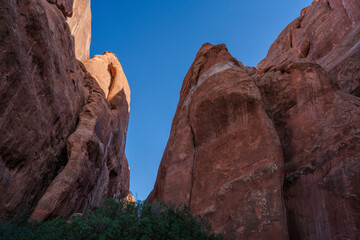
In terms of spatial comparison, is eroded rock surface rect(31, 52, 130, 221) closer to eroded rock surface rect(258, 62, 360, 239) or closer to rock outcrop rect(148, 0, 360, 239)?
rock outcrop rect(148, 0, 360, 239)

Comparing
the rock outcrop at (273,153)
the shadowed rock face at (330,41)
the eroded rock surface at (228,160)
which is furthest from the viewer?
the shadowed rock face at (330,41)

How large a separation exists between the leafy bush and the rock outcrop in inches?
68.8

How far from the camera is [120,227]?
10656mm

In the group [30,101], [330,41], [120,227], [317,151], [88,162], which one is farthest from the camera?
[330,41]

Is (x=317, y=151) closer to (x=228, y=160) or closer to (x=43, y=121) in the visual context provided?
(x=228, y=160)

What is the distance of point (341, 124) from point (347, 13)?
955 inches

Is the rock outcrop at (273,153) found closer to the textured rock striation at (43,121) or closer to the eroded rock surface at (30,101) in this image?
the textured rock striation at (43,121)

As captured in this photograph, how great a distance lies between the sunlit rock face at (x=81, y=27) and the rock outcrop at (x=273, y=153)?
16.5 metres

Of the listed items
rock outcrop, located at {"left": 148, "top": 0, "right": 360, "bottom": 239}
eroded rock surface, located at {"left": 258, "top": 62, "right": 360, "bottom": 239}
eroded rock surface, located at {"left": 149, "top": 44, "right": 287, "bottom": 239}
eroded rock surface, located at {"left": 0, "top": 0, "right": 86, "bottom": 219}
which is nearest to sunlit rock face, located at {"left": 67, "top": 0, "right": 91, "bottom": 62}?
eroded rock surface, located at {"left": 0, "top": 0, "right": 86, "bottom": 219}

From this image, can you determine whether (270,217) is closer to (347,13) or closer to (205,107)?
(205,107)

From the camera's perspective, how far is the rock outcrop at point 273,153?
39.5 feet

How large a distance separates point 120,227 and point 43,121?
945cm

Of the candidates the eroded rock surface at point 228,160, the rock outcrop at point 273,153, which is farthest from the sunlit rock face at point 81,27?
the eroded rock surface at point 228,160

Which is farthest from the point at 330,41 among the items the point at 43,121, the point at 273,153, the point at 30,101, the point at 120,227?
the point at 120,227
